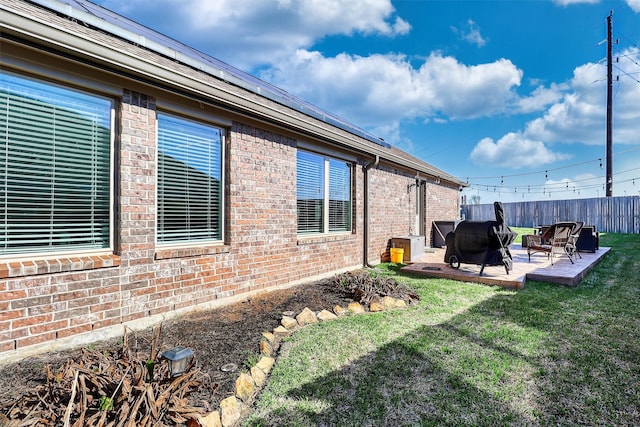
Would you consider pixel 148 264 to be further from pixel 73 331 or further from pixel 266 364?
pixel 266 364

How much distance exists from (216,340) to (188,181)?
2.25m

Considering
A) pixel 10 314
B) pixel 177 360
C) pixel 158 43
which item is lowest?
pixel 177 360

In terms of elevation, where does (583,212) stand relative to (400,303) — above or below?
above

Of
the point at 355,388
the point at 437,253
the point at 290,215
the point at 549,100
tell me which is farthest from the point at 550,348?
the point at 549,100

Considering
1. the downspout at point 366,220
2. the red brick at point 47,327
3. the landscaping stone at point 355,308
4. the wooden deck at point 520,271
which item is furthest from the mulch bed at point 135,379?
the wooden deck at point 520,271

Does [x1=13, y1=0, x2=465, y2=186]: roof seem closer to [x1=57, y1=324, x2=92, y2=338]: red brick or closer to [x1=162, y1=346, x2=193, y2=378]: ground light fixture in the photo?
[x1=57, y1=324, x2=92, y2=338]: red brick

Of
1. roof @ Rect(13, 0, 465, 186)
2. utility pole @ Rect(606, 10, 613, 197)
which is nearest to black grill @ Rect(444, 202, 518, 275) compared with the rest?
roof @ Rect(13, 0, 465, 186)

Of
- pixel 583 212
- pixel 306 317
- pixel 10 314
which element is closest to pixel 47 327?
pixel 10 314

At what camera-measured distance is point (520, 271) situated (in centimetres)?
680

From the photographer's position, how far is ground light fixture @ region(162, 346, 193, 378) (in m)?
2.19

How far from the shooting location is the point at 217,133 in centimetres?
473

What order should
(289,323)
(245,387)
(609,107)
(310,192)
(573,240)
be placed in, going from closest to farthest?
(245,387)
(289,323)
(310,192)
(573,240)
(609,107)

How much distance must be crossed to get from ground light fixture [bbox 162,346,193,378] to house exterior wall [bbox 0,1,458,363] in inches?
69.1

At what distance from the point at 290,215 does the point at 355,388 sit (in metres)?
3.65
